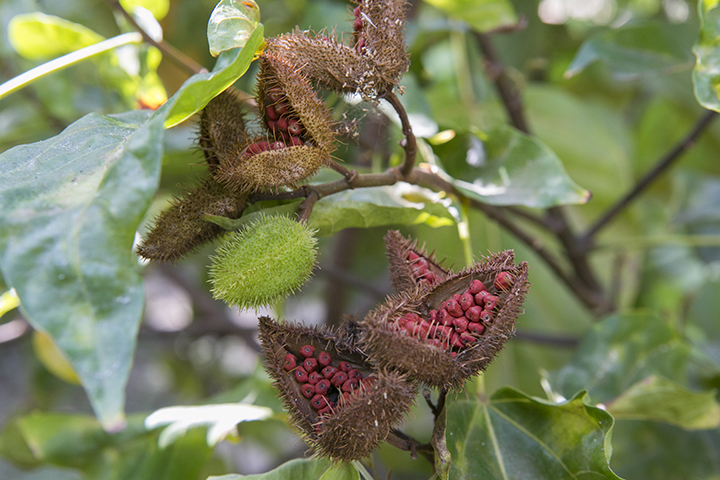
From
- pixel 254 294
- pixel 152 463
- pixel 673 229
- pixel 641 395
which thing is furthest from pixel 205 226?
pixel 673 229

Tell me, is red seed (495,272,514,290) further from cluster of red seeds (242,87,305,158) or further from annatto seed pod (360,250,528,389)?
cluster of red seeds (242,87,305,158)

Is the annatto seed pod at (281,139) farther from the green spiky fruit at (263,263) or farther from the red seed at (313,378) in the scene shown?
the red seed at (313,378)

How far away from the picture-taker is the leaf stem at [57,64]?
70 centimetres

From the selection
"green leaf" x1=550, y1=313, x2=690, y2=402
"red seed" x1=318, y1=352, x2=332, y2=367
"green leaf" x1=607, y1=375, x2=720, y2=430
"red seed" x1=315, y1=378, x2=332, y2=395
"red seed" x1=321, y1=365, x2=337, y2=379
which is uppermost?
"red seed" x1=318, y1=352, x2=332, y2=367

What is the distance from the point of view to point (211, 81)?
58 cm

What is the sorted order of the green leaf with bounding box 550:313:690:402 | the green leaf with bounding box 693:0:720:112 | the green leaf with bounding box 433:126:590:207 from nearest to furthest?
the green leaf with bounding box 693:0:720:112
the green leaf with bounding box 433:126:590:207
the green leaf with bounding box 550:313:690:402

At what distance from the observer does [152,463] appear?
1053mm

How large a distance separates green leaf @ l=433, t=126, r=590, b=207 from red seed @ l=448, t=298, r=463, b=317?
311 millimetres

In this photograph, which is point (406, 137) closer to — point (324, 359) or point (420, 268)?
point (420, 268)

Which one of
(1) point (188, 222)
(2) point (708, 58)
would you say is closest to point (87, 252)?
(1) point (188, 222)

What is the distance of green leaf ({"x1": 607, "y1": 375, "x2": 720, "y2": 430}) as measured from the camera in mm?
897

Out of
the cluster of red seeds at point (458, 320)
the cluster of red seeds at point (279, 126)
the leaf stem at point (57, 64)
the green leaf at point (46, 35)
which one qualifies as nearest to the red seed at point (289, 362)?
the cluster of red seeds at point (458, 320)

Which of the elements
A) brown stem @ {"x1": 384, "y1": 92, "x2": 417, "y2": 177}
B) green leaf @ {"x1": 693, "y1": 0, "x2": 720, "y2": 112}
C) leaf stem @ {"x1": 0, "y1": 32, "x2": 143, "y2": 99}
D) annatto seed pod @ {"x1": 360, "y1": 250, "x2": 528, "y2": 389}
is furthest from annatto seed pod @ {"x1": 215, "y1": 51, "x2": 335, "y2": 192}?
green leaf @ {"x1": 693, "y1": 0, "x2": 720, "y2": 112}

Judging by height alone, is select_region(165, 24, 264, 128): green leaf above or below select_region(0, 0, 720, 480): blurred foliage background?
above
